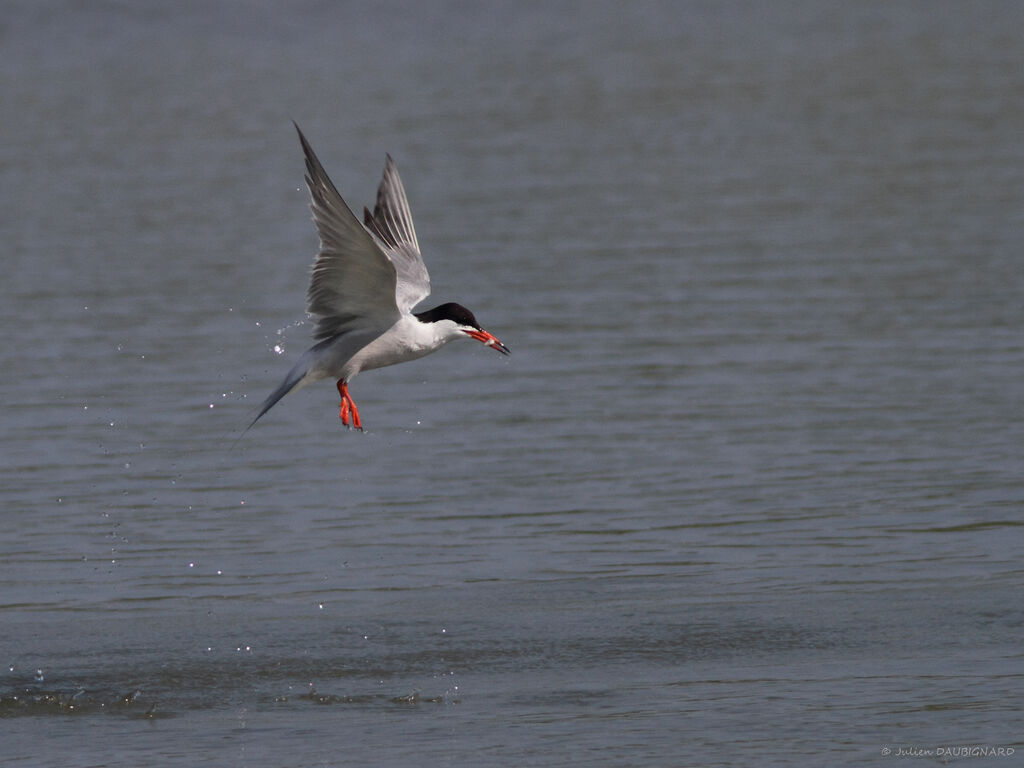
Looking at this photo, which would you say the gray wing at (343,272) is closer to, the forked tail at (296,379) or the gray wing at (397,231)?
the forked tail at (296,379)

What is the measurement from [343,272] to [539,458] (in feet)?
13.5

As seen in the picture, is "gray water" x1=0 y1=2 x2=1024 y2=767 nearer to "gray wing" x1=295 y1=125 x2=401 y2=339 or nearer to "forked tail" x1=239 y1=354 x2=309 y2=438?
"forked tail" x1=239 y1=354 x2=309 y2=438

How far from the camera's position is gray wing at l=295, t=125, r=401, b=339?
9.18 metres

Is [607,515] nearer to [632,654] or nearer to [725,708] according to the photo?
[632,654]

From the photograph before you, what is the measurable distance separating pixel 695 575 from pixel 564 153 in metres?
17.7

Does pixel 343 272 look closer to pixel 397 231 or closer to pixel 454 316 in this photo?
pixel 454 316

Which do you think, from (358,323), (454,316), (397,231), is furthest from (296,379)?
(397,231)

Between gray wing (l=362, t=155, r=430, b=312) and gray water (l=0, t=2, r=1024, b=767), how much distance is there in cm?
182

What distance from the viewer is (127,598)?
11.4 meters

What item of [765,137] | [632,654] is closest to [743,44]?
[765,137]

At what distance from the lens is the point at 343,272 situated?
9883mm

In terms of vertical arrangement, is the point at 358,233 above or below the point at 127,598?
above

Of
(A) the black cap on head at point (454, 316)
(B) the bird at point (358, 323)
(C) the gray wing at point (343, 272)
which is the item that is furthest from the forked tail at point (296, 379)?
(A) the black cap on head at point (454, 316)

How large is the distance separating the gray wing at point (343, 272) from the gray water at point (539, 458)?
5.80 ft
